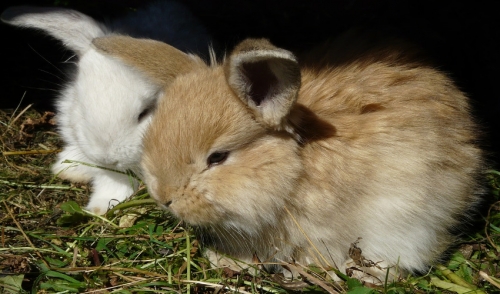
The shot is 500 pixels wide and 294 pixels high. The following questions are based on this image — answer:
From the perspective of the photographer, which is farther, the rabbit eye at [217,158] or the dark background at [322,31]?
the dark background at [322,31]

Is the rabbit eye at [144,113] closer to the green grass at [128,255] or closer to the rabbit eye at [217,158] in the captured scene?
the green grass at [128,255]

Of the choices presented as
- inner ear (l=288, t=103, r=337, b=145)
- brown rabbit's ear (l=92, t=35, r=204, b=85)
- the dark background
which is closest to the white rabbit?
brown rabbit's ear (l=92, t=35, r=204, b=85)

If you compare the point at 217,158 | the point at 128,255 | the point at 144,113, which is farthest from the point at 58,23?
the point at 217,158

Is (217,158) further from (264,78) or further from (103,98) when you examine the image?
(103,98)

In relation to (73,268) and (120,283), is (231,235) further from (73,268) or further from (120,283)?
(73,268)

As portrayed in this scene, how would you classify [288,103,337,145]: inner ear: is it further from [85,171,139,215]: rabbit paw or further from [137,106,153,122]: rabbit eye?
[85,171,139,215]: rabbit paw

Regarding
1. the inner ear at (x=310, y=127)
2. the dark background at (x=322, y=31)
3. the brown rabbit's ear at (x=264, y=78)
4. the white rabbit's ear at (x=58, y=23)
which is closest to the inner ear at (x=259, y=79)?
the brown rabbit's ear at (x=264, y=78)

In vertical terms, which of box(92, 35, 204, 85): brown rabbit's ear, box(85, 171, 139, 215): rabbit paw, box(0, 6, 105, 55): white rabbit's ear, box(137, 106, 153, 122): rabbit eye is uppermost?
box(92, 35, 204, 85): brown rabbit's ear
